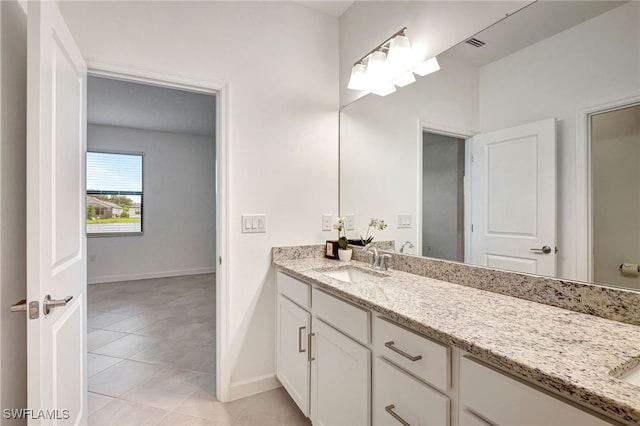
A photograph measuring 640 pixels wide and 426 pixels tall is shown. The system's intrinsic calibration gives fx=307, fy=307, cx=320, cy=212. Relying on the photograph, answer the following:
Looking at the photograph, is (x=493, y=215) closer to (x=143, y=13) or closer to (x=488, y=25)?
(x=488, y=25)

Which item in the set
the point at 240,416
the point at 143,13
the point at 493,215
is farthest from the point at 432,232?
the point at 143,13

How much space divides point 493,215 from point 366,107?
47.4 inches

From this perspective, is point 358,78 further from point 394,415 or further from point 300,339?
point 394,415

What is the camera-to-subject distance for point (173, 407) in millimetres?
1927

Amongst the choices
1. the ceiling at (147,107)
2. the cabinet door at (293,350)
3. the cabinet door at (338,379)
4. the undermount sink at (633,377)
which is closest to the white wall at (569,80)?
the undermount sink at (633,377)

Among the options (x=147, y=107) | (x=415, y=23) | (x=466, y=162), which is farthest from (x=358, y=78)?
(x=147, y=107)

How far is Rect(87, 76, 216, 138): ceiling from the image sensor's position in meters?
3.74

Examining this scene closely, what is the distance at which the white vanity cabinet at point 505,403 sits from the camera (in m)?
0.63

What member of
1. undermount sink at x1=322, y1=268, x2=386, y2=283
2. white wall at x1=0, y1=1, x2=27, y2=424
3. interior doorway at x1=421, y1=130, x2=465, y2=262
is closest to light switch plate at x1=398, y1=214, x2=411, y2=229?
interior doorway at x1=421, y1=130, x2=465, y2=262

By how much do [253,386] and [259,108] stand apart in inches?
74.3

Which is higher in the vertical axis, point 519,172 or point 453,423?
point 519,172

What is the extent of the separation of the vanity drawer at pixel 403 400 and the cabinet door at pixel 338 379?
0.19ft

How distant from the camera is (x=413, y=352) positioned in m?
0.98

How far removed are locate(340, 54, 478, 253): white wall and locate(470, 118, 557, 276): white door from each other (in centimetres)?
19
